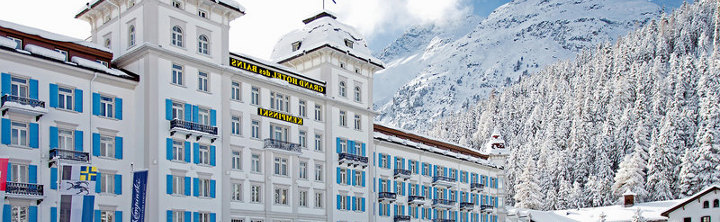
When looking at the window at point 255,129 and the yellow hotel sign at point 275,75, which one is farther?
the window at point 255,129

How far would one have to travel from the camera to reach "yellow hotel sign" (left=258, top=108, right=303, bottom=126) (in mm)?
55469

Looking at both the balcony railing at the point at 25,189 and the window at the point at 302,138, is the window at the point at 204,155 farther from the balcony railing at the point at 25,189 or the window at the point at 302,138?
the balcony railing at the point at 25,189

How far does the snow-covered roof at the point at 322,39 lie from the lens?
62.7 meters

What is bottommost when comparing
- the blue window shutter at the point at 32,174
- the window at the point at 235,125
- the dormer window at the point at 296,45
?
the blue window shutter at the point at 32,174

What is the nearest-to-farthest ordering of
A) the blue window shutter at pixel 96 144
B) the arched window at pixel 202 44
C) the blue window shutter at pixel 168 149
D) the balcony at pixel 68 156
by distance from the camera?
the balcony at pixel 68 156
the blue window shutter at pixel 96 144
the blue window shutter at pixel 168 149
the arched window at pixel 202 44

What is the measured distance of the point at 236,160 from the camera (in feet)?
175

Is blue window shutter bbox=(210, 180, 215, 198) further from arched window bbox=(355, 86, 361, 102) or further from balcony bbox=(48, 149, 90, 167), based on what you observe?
arched window bbox=(355, 86, 361, 102)

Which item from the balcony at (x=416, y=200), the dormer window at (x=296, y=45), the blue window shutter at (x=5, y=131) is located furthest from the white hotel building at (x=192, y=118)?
the balcony at (x=416, y=200)

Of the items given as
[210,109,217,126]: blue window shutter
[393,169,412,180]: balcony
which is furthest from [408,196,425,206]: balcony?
[210,109,217,126]: blue window shutter

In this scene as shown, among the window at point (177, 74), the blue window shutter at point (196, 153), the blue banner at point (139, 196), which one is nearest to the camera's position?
the blue banner at point (139, 196)

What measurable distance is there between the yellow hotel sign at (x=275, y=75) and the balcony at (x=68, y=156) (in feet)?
43.7

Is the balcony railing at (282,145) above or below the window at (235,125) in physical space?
below

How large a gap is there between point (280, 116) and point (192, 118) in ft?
29.5

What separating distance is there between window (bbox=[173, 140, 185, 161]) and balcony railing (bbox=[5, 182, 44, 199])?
9.00m
